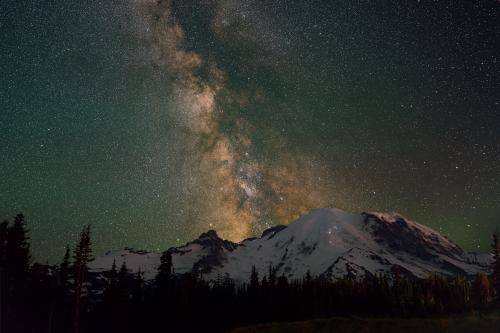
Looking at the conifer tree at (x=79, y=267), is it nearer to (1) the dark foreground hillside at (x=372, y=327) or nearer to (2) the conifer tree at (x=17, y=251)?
(2) the conifer tree at (x=17, y=251)

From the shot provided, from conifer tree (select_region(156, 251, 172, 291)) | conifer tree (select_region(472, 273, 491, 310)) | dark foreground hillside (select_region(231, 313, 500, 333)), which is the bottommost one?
dark foreground hillside (select_region(231, 313, 500, 333))

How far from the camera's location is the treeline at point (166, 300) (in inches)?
2245

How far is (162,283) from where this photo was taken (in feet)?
280

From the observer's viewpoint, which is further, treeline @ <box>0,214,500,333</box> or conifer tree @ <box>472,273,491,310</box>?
conifer tree @ <box>472,273,491,310</box>

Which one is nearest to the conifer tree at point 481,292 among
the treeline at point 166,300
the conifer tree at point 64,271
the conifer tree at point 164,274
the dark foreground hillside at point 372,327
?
the treeline at point 166,300

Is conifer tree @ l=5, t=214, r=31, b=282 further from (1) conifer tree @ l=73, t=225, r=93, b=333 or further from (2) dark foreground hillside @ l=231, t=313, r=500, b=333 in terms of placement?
(2) dark foreground hillside @ l=231, t=313, r=500, b=333

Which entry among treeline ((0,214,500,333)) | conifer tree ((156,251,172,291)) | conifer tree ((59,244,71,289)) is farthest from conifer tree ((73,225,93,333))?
conifer tree ((156,251,172,291))

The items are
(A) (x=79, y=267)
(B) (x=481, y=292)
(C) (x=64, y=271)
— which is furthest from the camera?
(B) (x=481, y=292)

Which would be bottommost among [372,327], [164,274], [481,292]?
[372,327]

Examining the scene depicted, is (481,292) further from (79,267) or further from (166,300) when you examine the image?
(79,267)

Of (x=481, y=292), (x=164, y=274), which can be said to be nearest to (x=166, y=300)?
(x=164, y=274)

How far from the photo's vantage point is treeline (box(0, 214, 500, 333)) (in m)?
57.0

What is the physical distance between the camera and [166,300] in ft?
268

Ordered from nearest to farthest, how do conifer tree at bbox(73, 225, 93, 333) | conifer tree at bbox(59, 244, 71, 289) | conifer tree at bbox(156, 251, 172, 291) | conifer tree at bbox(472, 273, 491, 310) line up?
conifer tree at bbox(73, 225, 93, 333) < conifer tree at bbox(59, 244, 71, 289) < conifer tree at bbox(156, 251, 172, 291) < conifer tree at bbox(472, 273, 491, 310)
